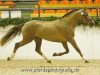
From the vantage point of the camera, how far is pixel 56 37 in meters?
14.2

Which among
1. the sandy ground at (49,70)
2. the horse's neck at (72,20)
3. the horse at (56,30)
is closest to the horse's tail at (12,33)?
the horse at (56,30)

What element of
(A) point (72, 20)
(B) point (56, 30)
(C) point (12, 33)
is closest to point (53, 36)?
(B) point (56, 30)

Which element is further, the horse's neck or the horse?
the horse's neck

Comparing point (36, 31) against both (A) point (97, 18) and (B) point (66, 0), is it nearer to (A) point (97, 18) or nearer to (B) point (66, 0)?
(A) point (97, 18)

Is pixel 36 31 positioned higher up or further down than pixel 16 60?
higher up

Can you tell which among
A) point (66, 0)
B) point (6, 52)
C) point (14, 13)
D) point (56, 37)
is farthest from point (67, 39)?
point (66, 0)

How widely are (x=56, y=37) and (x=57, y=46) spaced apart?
2.05 meters

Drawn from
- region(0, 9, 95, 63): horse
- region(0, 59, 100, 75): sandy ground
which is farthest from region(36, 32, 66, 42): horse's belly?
region(0, 59, 100, 75): sandy ground

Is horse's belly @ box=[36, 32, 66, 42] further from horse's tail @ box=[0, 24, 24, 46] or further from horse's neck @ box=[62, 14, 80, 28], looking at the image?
horse's tail @ box=[0, 24, 24, 46]

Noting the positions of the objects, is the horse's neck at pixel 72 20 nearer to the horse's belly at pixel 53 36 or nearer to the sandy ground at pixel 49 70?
the horse's belly at pixel 53 36

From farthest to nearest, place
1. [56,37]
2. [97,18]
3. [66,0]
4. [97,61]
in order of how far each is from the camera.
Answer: [66,0] < [97,18] < [97,61] < [56,37]

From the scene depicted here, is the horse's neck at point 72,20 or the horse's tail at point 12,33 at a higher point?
the horse's neck at point 72,20

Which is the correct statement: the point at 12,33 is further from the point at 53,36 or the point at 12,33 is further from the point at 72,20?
the point at 72,20

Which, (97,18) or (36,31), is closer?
(36,31)
